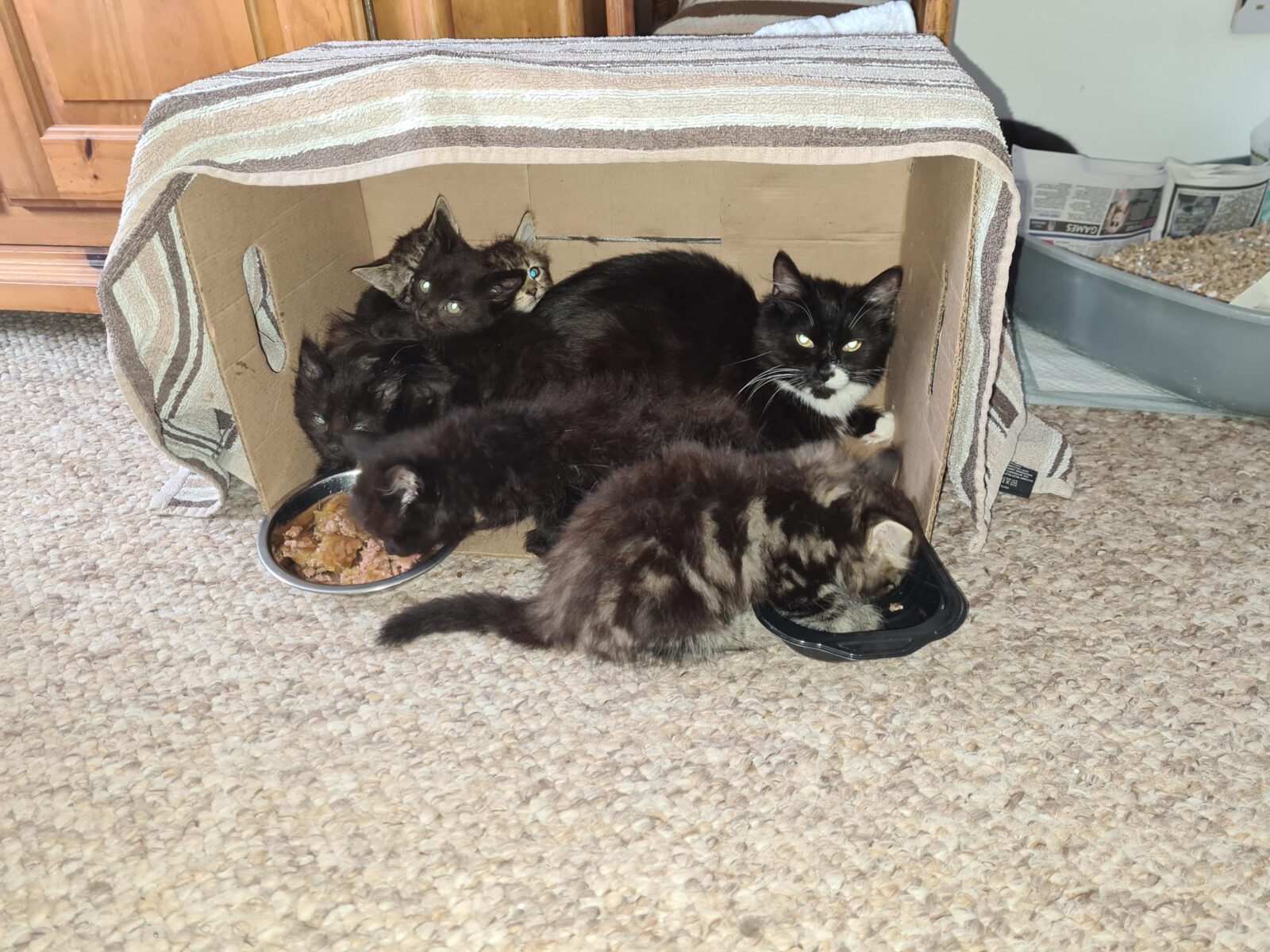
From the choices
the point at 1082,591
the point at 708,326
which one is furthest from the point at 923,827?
the point at 708,326

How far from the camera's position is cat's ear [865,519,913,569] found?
48.1 inches

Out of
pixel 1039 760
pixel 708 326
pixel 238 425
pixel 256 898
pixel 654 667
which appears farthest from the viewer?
pixel 708 326

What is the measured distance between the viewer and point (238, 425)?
59.4 inches

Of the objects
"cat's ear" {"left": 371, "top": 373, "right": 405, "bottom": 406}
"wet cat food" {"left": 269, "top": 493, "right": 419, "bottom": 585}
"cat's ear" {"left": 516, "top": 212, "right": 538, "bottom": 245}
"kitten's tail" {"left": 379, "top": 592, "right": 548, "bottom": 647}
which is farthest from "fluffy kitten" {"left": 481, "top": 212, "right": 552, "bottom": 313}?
"kitten's tail" {"left": 379, "top": 592, "right": 548, "bottom": 647}

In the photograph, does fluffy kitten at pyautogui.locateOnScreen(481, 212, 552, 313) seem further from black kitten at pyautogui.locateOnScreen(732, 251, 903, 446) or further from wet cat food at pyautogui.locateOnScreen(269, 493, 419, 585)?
A: wet cat food at pyautogui.locateOnScreen(269, 493, 419, 585)

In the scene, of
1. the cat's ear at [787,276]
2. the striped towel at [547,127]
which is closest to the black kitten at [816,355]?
the cat's ear at [787,276]

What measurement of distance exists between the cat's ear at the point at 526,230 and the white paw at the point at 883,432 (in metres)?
0.83

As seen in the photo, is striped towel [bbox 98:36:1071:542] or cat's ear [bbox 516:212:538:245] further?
cat's ear [bbox 516:212:538:245]

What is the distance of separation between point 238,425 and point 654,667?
0.81 metres

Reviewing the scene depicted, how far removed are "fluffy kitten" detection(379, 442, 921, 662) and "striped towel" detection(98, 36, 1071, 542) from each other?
25 cm

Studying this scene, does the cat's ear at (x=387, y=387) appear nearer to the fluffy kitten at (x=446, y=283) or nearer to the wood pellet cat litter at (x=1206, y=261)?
the fluffy kitten at (x=446, y=283)

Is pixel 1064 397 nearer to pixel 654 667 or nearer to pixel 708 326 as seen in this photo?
pixel 708 326

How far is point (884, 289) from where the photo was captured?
1581mm

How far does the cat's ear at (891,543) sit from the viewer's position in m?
1.22
